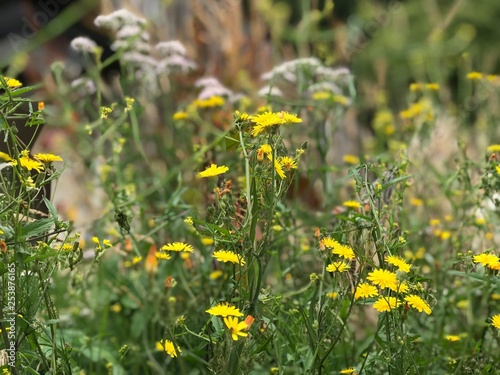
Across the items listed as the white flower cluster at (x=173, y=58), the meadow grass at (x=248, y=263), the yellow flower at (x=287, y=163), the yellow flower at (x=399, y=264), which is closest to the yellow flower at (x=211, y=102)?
the meadow grass at (x=248, y=263)

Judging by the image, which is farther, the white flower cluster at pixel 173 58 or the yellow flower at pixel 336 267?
the white flower cluster at pixel 173 58

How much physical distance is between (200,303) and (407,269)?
601mm

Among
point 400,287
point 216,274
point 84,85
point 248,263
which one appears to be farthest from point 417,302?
point 84,85

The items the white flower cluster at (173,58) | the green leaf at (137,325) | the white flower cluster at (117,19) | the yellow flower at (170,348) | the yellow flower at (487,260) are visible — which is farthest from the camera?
the white flower cluster at (173,58)

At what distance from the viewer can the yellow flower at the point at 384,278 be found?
1010mm

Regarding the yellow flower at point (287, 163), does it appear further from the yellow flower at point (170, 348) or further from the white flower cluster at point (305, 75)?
the white flower cluster at point (305, 75)

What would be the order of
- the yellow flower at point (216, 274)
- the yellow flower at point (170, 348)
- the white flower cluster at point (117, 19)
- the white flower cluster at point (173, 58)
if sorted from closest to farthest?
the yellow flower at point (170, 348) → the yellow flower at point (216, 274) → the white flower cluster at point (117, 19) → the white flower cluster at point (173, 58)

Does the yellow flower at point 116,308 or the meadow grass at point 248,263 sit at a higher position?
the meadow grass at point 248,263

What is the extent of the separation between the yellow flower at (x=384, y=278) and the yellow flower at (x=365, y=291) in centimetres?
3

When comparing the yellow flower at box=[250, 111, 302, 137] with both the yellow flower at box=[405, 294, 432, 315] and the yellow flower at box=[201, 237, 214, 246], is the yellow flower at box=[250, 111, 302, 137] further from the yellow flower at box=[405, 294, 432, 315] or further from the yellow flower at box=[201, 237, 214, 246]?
the yellow flower at box=[201, 237, 214, 246]

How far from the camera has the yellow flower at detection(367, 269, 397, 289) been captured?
1.01m

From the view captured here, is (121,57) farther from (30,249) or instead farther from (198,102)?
(30,249)

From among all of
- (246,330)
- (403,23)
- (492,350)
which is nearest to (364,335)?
(492,350)

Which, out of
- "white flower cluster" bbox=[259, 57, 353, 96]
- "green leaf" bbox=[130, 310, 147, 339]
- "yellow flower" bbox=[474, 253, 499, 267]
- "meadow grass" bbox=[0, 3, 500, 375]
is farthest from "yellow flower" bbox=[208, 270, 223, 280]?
"yellow flower" bbox=[474, 253, 499, 267]
